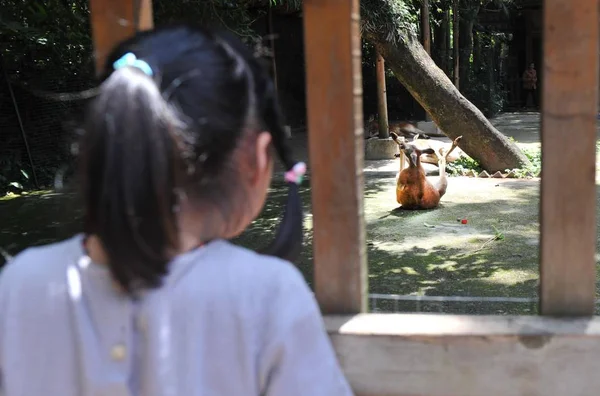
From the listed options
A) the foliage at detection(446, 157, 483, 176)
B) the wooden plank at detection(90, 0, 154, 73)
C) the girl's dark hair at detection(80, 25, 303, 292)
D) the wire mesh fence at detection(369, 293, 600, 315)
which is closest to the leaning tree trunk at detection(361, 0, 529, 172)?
the foliage at detection(446, 157, 483, 176)

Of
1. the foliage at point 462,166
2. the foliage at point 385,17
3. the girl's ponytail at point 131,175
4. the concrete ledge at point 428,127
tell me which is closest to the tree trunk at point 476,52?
the concrete ledge at point 428,127

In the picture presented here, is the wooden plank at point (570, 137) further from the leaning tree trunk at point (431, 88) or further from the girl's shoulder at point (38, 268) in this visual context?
the leaning tree trunk at point (431, 88)

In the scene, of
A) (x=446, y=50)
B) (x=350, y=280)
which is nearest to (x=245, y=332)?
(x=350, y=280)

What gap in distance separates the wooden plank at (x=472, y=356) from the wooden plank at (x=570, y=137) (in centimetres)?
13

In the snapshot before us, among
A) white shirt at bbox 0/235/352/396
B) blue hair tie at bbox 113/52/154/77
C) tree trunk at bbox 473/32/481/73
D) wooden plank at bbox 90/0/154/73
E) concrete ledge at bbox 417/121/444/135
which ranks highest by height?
tree trunk at bbox 473/32/481/73

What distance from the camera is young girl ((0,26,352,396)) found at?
2.55ft

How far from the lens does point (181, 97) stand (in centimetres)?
81

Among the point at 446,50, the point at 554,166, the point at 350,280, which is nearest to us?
the point at 554,166

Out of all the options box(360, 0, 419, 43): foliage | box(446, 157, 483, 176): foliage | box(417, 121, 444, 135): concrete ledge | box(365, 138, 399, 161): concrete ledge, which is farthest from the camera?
box(417, 121, 444, 135): concrete ledge

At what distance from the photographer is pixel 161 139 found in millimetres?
765

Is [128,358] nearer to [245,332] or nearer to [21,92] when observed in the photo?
[245,332]

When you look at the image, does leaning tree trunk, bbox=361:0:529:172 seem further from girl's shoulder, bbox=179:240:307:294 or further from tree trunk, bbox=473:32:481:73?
tree trunk, bbox=473:32:481:73

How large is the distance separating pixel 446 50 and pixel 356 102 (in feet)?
44.0

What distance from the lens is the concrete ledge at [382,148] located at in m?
10.2
